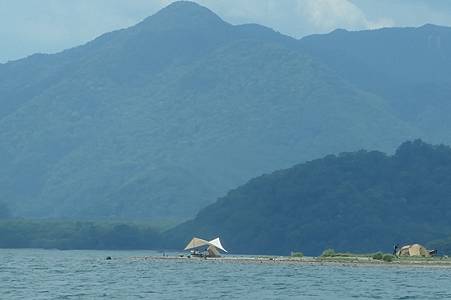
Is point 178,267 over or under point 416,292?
over

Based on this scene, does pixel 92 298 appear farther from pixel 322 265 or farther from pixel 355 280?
pixel 322 265

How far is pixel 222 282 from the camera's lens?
478ft

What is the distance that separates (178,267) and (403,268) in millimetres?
35453

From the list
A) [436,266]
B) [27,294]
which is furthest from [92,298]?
[436,266]

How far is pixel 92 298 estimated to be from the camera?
391ft

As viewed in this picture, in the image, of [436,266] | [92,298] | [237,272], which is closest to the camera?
[92,298]

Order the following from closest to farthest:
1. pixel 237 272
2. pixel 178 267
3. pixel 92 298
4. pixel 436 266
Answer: pixel 92 298 < pixel 237 272 < pixel 178 267 < pixel 436 266

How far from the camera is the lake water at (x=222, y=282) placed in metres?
127

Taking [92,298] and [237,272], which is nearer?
[92,298]

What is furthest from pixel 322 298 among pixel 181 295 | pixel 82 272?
pixel 82 272

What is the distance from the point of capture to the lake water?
12712 centimetres

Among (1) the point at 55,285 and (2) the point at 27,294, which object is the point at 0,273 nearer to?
(1) the point at 55,285

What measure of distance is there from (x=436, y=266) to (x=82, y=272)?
60.2m

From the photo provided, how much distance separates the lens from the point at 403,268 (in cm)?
18850
